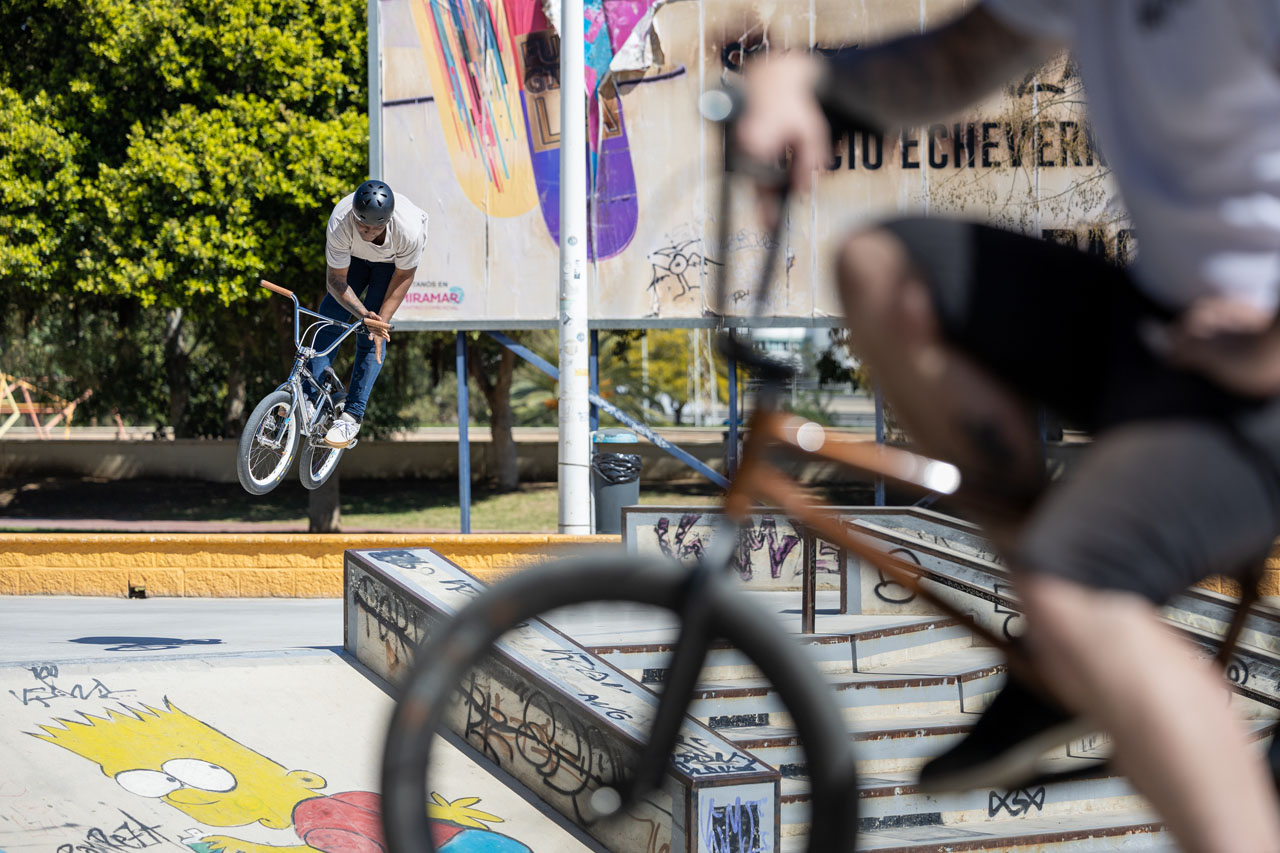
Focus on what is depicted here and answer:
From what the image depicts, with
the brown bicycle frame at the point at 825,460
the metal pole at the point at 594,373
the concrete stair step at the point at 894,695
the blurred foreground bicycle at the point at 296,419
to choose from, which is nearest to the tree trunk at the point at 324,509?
the metal pole at the point at 594,373

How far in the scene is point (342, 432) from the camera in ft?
25.8

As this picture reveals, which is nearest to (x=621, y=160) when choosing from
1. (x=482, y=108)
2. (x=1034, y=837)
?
(x=482, y=108)

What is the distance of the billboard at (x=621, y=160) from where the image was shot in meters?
13.9

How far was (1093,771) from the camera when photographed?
5.89 ft

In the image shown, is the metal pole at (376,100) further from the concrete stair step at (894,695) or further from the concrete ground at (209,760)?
the concrete stair step at (894,695)

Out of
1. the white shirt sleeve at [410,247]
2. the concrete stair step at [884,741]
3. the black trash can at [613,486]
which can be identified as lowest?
the concrete stair step at [884,741]

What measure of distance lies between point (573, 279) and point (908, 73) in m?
8.67

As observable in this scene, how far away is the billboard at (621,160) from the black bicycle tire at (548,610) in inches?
483

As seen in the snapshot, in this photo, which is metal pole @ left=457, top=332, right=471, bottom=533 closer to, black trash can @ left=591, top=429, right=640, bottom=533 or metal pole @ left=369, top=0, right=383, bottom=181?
metal pole @ left=369, top=0, right=383, bottom=181

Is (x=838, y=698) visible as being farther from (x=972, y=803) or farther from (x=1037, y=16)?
(x=972, y=803)

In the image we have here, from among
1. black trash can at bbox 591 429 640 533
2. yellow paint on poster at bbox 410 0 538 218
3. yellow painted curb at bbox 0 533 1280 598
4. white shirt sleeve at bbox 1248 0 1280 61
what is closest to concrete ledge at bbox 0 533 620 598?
yellow painted curb at bbox 0 533 1280 598

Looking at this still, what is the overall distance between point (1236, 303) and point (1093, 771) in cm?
86

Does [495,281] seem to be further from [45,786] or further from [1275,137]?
[1275,137]

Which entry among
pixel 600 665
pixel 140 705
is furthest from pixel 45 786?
pixel 600 665
